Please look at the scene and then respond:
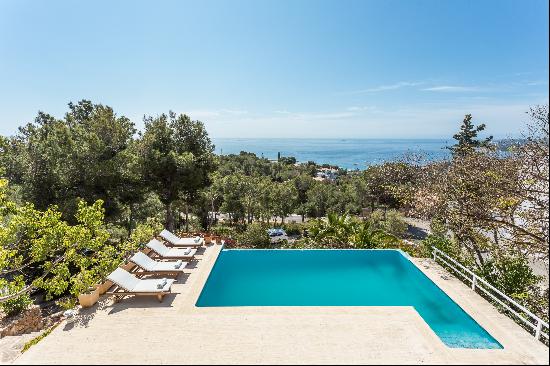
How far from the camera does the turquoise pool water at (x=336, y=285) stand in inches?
376

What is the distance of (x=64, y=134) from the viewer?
18609 millimetres

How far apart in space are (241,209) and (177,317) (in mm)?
27391

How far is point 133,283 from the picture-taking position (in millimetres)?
10508

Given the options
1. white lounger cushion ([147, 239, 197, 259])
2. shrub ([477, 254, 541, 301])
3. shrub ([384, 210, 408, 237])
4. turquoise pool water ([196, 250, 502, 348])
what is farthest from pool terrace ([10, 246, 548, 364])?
shrub ([384, 210, 408, 237])

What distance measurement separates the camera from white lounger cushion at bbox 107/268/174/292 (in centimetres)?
1012

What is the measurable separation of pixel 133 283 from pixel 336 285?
744cm

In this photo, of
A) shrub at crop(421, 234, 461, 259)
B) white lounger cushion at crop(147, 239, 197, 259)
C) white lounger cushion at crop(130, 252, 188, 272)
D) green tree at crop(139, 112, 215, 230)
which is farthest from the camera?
green tree at crop(139, 112, 215, 230)

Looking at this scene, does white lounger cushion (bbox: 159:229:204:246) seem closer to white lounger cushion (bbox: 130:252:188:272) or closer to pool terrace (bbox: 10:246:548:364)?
white lounger cushion (bbox: 130:252:188:272)

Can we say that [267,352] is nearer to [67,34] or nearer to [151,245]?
Result: [151,245]

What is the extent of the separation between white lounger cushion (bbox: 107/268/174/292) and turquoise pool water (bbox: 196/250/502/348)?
4.52 feet

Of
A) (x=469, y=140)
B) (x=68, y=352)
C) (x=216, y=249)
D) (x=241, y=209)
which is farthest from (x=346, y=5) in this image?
(x=469, y=140)

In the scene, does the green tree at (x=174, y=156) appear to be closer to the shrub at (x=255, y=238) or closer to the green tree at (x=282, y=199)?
Answer: the shrub at (x=255, y=238)

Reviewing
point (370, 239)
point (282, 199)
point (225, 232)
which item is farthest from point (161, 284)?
point (282, 199)

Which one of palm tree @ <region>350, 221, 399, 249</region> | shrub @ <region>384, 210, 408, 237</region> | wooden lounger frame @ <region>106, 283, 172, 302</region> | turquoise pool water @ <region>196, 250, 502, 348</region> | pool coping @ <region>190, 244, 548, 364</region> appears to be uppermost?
wooden lounger frame @ <region>106, 283, 172, 302</region>
